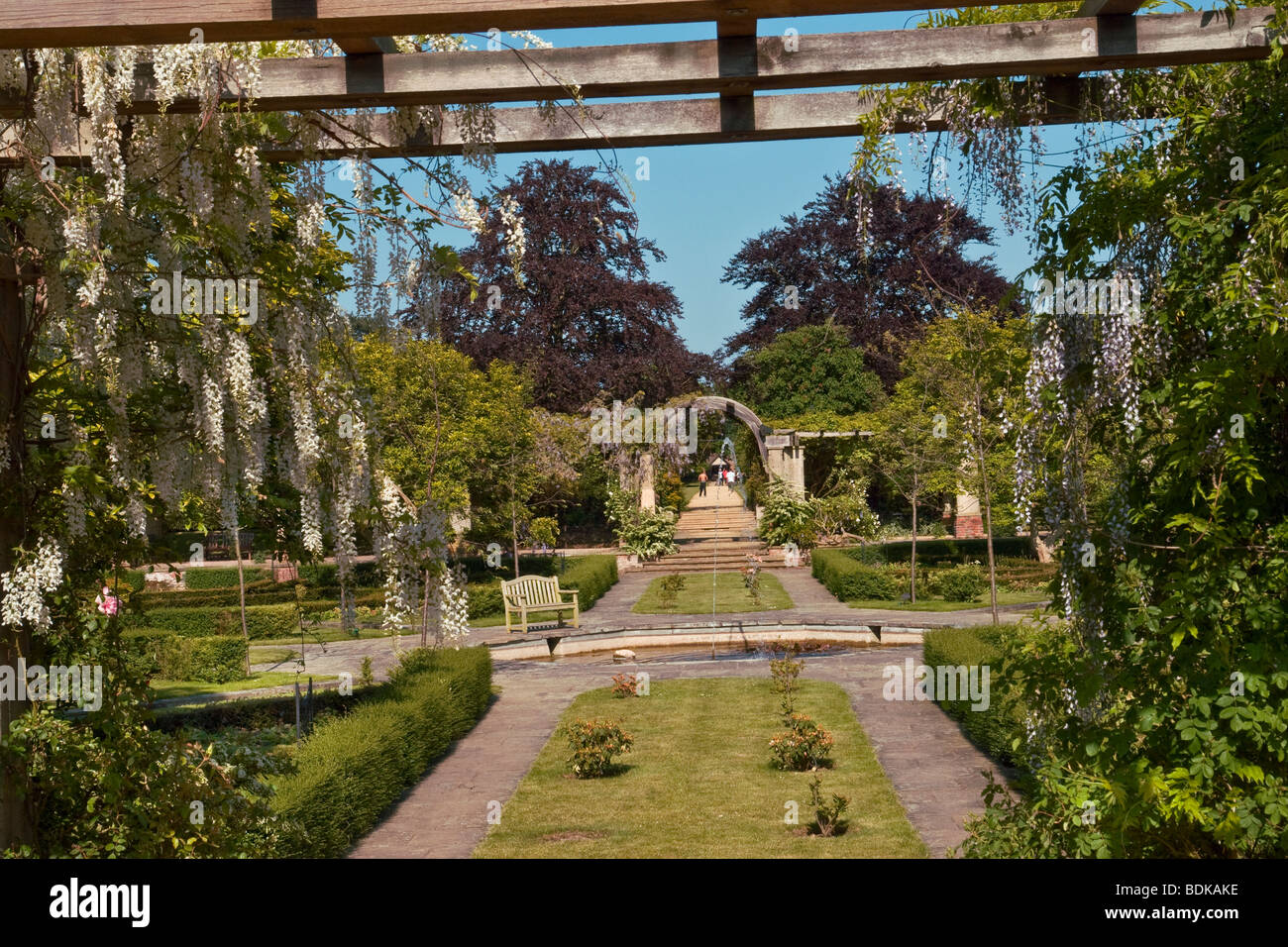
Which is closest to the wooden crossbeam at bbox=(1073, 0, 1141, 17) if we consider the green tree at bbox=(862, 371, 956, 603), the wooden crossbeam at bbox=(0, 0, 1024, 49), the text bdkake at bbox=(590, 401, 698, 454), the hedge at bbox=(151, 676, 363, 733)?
the wooden crossbeam at bbox=(0, 0, 1024, 49)

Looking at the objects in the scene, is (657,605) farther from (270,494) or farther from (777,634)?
(270,494)

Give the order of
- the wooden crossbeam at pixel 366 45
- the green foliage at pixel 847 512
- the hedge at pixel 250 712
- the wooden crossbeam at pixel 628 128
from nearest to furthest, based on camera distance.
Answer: the wooden crossbeam at pixel 366 45, the wooden crossbeam at pixel 628 128, the hedge at pixel 250 712, the green foliage at pixel 847 512

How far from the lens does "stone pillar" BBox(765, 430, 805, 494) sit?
29.7 m

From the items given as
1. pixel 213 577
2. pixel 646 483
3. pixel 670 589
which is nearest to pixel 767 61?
pixel 670 589

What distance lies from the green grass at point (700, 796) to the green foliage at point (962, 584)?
9904mm

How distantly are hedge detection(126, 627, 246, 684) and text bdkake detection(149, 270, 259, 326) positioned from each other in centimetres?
1220

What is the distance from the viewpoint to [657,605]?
69.9ft

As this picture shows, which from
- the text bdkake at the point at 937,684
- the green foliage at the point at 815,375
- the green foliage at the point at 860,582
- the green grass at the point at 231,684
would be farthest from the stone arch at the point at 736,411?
the green grass at the point at 231,684

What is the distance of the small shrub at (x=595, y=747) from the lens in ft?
30.6

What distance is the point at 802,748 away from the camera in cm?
936

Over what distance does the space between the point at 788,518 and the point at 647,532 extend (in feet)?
11.9

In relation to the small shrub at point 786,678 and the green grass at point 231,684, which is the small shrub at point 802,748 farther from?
the green grass at point 231,684

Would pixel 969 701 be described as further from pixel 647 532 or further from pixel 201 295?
pixel 647 532
